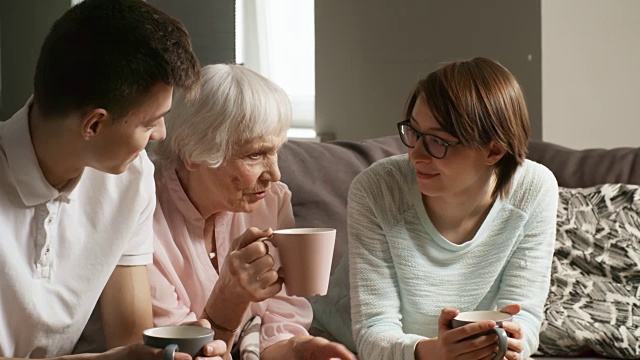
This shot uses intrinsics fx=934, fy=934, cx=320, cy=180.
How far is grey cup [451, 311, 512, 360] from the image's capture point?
5.28 ft

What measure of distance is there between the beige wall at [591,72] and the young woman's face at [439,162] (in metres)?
1.90

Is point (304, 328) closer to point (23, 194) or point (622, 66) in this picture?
point (23, 194)

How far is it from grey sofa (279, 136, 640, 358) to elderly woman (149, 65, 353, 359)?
1.06 feet

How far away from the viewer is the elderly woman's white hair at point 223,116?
6.69 ft

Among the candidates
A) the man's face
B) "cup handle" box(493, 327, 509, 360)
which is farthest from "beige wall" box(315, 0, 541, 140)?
the man's face

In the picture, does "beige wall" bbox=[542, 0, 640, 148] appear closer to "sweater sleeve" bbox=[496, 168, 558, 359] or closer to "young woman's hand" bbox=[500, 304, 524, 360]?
"sweater sleeve" bbox=[496, 168, 558, 359]

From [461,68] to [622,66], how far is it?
2.00 metres

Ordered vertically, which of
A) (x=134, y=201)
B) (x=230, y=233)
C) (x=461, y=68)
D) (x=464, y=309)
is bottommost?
(x=464, y=309)

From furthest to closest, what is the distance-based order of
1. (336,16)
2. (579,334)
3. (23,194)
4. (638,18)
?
(336,16), (638,18), (579,334), (23,194)

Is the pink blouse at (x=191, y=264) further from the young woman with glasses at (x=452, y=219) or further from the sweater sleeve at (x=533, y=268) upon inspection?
the sweater sleeve at (x=533, y=268)

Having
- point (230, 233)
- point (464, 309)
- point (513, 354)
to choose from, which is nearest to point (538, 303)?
point (464, 309)

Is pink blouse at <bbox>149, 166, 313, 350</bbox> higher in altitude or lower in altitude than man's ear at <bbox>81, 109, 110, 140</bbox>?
lower

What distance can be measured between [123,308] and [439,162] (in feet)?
2.32

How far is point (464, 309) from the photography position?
6.75ft
